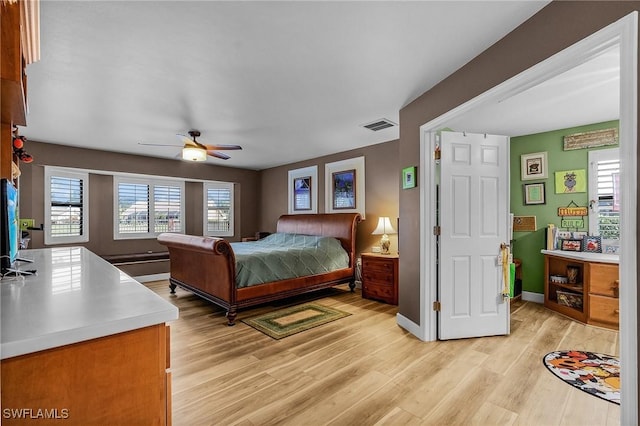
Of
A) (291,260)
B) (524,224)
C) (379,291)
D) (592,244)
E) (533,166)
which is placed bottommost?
(379,291)

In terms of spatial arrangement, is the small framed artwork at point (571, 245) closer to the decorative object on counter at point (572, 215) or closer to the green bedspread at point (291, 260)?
the decorative object on counter at point (572, 215)

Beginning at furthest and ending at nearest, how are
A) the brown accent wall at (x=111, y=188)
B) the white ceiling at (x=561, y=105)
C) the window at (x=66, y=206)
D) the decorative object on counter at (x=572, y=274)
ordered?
the window at (x=66, y=206) < the brown accent wall at (x=111, y=188) < the decorative object on counter at (x=572, y=274) < the white ceiling at (x=561, y=105)

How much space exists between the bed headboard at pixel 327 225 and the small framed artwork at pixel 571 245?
2836 mm

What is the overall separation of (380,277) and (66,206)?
5.49 m

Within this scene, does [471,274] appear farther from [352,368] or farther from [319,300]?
[319,300]

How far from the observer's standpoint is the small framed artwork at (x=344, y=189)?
214 inches

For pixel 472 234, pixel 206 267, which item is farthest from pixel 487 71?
pixel 206 267

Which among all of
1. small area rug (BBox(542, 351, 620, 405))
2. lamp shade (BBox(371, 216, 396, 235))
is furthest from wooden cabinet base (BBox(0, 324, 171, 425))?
lamp shade (BBox(371, 216, 396, 235))

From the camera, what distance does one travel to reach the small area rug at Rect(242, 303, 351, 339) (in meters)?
3.22

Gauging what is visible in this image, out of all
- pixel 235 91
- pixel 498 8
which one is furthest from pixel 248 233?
pixel 498 8

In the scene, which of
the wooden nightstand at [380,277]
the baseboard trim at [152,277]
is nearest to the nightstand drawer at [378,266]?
the wooden nightstand at [380,277]

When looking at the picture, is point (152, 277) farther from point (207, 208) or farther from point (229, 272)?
point (229, 272)

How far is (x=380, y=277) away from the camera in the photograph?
4312 millimetres

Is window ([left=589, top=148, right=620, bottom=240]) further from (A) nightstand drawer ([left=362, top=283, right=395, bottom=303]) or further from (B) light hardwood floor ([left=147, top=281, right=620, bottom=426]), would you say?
(A) nightstand drawer ([left=362, top=283, right=395, bottom=303])
